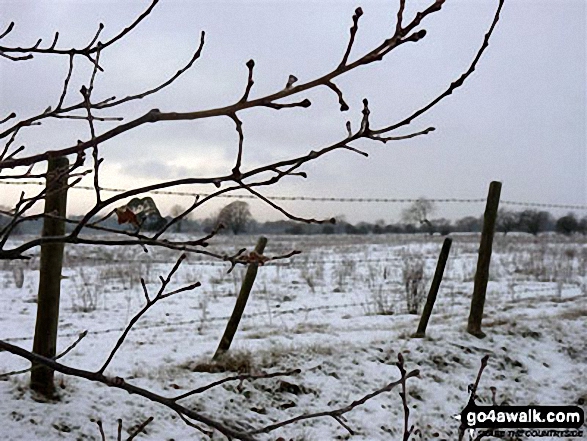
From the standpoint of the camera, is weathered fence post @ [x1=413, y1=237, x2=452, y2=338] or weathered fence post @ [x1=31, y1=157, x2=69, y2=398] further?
weathered fence post @ [x1=413, y1=237, x2=452, y2=338]

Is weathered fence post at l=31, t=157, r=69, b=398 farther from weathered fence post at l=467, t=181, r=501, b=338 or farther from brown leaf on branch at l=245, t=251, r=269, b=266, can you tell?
weathered fence post at l=467, t=181, r=501, b=338

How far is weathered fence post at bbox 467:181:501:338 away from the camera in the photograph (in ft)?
18.5

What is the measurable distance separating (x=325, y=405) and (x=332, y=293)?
627 cm

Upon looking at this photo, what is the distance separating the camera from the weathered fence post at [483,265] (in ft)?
18.5

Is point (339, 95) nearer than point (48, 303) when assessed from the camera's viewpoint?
Yes

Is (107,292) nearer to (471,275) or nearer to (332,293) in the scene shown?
(332,293)

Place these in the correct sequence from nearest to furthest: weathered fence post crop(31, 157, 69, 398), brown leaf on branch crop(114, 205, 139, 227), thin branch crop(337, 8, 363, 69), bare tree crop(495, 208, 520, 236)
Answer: thin branch crop(337, 8, 363, 69), brown leaf on branch crop(114, 205, 139, 227), weathered fence post crop(31, 157, 69, 398), bare tree crop(495, 208, 520, 236)

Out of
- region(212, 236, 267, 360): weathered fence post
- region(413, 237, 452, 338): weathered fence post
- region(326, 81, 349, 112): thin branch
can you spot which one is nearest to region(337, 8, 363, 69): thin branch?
region(326, 81, 349, 112): thin branch

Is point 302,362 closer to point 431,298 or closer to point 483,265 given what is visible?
point 431,298

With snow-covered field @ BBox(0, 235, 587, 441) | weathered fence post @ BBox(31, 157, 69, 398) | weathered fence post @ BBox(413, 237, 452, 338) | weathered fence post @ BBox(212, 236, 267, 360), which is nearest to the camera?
weathered fence post @ BBox(31, 157, 69, 398)

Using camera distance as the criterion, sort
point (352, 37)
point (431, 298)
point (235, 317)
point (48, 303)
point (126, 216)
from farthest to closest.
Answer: point (431, 298) < point (235, 317) < point (48, 303) < point (126, 216) < point (352, 37)

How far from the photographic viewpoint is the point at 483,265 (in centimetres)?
576

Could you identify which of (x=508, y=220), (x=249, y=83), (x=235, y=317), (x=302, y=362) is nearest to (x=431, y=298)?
(x=302, y=362)

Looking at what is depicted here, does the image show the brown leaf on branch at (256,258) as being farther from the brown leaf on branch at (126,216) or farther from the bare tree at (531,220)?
the bare tree at (531,220)
